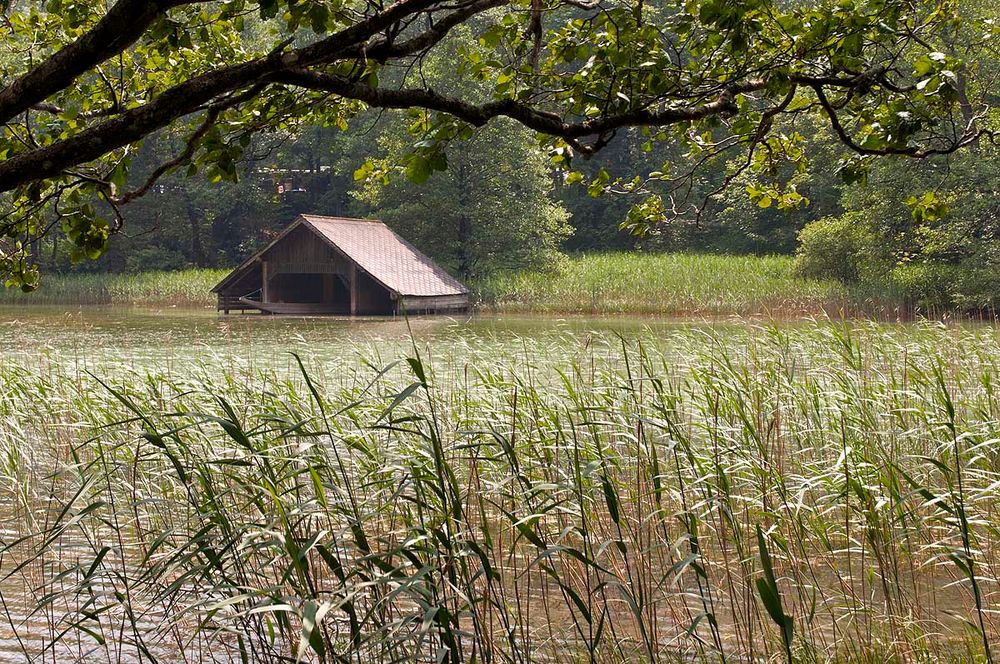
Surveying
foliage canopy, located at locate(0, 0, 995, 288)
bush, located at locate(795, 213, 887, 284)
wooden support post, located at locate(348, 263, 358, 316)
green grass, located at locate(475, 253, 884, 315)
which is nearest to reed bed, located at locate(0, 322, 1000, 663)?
foliage canopy, located at locate(0, 0, 995, 288)

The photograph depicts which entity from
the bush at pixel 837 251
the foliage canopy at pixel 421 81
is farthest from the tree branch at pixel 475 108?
the bush at pixel 837 251

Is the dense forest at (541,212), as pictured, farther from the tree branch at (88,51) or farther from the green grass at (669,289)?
the tree branch at (88,51)

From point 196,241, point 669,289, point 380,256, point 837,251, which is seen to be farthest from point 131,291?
point 837,251

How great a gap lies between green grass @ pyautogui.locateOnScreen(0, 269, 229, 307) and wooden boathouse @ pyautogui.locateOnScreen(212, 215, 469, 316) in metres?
3.65

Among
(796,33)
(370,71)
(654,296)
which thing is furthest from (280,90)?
(654,296)

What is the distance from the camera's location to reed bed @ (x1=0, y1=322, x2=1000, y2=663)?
354cm

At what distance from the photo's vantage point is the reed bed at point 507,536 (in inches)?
139

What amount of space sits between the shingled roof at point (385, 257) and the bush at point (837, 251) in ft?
33.0

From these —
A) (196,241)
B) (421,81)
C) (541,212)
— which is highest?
(541,212)

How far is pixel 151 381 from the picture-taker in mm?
6297

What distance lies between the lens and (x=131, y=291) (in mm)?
36031

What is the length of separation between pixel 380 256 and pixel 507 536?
23.5 metres

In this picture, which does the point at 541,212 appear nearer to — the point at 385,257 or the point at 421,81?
the point at 385,257

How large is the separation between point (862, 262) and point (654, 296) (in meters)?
5.49
